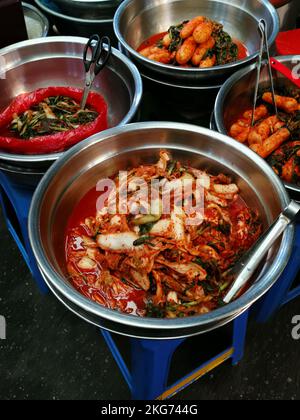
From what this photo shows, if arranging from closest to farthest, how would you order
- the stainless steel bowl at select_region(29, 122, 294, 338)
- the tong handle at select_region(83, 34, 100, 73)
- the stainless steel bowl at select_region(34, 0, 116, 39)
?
the stainless steel bowl at select_region(29, 122, 294, 338) < the tong handle at select_region(83, 34, 100, 73) < the stainless steel bowl at select_region(34, 0, 116, 39)

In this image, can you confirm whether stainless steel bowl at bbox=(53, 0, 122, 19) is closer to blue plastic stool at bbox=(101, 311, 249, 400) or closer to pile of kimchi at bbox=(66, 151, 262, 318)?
pile of kimchi at bbox=(66, 151, 262, 318)

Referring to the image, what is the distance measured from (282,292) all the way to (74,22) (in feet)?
9.05

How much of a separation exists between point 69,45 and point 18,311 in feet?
6.74

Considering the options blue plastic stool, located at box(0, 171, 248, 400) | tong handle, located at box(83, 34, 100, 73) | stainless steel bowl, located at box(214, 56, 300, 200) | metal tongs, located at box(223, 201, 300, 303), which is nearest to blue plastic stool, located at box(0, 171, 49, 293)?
blue plastic stool, located at box(0, 171, 248, 400)

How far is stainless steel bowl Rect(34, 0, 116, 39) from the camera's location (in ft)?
10.9

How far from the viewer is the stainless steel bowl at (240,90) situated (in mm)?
2455

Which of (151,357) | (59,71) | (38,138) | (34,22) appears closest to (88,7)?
(34,22)

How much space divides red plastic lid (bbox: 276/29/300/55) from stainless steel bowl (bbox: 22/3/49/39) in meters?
2.02

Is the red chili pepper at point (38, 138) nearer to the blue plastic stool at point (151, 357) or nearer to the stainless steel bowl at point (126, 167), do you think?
the blue plastic stool at point (151, 357)

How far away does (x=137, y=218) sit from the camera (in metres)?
1.93

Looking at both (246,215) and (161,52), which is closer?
(246,215)

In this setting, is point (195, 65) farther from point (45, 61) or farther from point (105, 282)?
point (105, 282)

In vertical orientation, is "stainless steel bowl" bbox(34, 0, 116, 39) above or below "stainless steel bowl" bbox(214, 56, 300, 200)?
above
